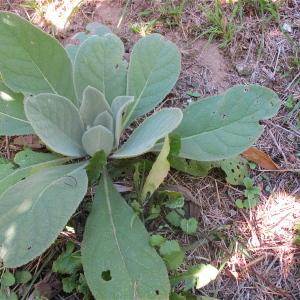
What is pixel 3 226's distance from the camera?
4.22 ft

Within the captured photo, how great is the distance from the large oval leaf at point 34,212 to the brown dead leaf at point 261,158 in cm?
63

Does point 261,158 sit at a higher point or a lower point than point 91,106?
lower

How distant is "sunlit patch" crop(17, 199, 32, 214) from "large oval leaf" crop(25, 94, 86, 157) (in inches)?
6.7

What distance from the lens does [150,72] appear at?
1659 millimetres

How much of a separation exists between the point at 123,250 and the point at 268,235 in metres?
0.52

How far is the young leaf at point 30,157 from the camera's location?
157 cm

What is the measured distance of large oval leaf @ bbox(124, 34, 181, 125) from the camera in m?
1.65

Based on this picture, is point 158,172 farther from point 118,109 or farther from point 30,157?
point 30,157

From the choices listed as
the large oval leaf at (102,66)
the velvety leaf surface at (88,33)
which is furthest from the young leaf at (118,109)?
the velvety leaf surface at (88,33)

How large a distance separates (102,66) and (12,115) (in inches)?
13.7

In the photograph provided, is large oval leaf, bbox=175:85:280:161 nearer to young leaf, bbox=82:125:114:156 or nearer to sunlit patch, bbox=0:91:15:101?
young leaf, bbox=82:125:114:156

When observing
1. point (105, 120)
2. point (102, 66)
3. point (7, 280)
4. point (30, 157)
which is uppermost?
point (102, 66)

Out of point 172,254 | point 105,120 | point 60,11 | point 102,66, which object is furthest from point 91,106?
point 60,11

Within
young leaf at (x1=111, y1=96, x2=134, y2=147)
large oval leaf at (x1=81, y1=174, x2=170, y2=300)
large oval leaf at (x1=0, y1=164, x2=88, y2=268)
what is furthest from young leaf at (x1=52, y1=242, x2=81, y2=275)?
young leaf at (x1=111, y1=96, x2=134, y2=147)
